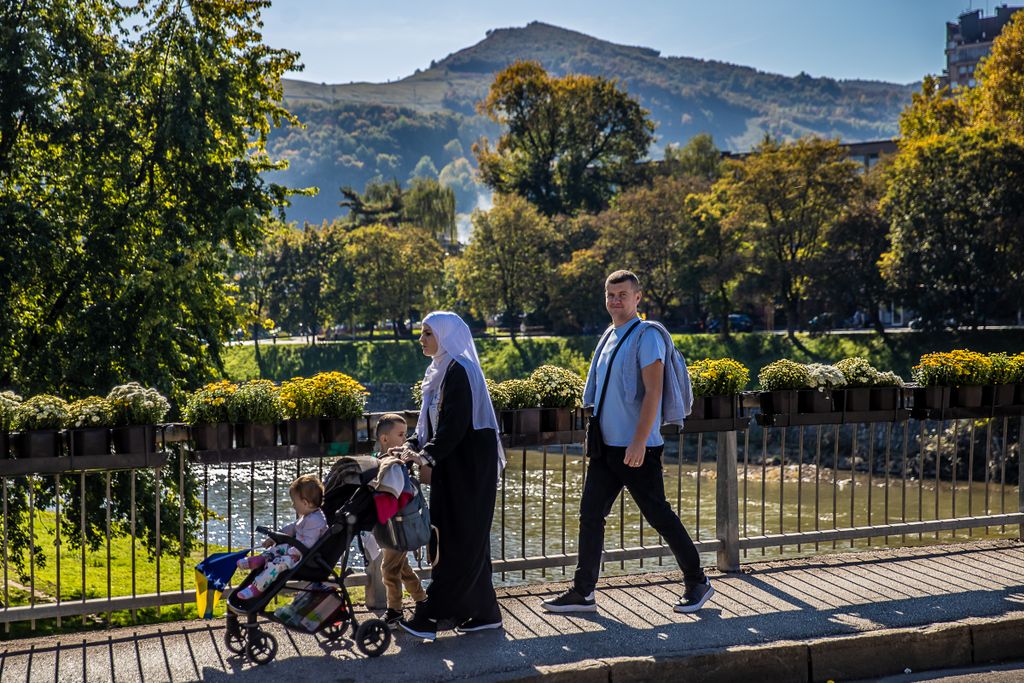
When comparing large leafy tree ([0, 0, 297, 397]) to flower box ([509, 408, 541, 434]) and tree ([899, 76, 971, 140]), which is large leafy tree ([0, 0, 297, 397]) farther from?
tree ([899, 76, 971, 140])

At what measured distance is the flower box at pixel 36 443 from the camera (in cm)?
641

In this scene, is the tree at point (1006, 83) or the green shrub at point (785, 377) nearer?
the green shrub at point (785, 377)

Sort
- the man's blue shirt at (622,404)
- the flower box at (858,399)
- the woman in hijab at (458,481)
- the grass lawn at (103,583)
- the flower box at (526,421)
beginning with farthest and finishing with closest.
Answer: the grass lawn at (103,583), the flower box at (858,399), the flower box at (526,421), the man's blue shirt at (622,404), the woman in hijab at (458,481)

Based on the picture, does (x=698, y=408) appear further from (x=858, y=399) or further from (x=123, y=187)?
(x=123, y=187)

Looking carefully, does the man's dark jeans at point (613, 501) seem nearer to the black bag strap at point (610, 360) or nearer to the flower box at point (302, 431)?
the black bag strap at point (610, 360)

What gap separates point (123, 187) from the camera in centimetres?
1603

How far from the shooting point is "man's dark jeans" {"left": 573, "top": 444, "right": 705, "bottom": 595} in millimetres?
6730

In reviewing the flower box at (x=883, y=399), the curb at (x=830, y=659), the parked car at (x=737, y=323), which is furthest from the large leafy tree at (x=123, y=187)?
the parked car at (x=737, y=323)

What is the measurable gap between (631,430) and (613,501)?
0.45m

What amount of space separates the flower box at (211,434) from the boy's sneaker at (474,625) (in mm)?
1858

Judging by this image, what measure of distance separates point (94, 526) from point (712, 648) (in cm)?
1030

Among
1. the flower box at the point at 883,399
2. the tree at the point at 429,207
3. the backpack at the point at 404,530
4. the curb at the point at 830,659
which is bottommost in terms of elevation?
the curb at the point at 830,659

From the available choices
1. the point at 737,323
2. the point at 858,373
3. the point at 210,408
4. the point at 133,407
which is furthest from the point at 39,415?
the point at 737,323

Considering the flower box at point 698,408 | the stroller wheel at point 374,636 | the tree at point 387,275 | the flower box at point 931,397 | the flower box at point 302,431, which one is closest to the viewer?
the stroller wheel at point 374,636
